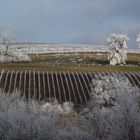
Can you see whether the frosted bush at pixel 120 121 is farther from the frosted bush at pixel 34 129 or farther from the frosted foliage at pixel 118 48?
the frosted foliage at pixel 118 48

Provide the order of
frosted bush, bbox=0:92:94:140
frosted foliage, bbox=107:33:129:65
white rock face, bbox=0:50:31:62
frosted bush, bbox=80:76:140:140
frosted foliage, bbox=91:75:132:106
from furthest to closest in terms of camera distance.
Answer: frosted foliage, bbox=107:33:129:65, white rock face, bbox=0:50:31:62, frosted foliage, bbox=91:75:132:106, frosted bush, bbox=80:76:140:140, frosted bush, bbox=0:92:94:140

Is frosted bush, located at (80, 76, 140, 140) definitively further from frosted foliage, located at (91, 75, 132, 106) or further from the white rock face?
the white rock face

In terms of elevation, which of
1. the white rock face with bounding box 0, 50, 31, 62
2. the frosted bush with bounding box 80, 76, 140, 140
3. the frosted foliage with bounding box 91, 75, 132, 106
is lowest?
the frosted foliage with bounding box 91, 75, 132, 106

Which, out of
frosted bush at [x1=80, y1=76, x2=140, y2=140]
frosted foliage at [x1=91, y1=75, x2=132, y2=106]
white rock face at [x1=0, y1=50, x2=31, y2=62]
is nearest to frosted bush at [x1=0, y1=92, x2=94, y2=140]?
frosted bush at [x1=80, y1=76, x2=140, y2=140]

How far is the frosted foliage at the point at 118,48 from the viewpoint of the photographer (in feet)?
636

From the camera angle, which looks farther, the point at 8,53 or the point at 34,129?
the point at 8,53

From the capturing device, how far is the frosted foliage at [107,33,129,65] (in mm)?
193875

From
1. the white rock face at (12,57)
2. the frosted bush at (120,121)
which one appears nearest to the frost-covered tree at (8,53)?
the white rock face at (12,57)

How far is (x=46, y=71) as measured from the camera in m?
145

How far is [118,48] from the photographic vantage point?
196 meters

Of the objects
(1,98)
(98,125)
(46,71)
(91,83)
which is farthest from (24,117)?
(46,71)

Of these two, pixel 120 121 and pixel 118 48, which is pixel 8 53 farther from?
pixel 120 121

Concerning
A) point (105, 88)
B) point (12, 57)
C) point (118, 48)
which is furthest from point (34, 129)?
point (118, 48)

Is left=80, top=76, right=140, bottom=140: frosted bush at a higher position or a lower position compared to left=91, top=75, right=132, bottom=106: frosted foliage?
higher
